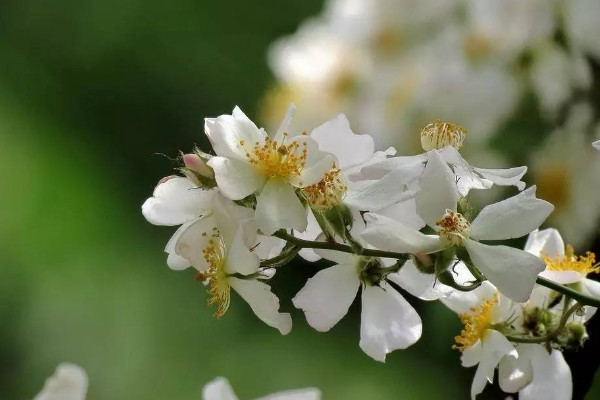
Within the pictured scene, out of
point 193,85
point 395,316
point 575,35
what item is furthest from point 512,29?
point 193,85

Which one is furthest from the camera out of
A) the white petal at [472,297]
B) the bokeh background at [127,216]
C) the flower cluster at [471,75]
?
the bokeh background at [127,216]

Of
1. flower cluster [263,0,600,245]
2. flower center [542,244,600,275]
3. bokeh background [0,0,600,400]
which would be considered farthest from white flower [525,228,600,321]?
bokeh background [0,0,600,400]

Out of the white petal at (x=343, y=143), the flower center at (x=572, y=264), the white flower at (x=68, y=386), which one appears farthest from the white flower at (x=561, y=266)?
the white flower at (x=68, y=386)

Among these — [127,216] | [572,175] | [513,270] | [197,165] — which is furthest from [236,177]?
[127,216]

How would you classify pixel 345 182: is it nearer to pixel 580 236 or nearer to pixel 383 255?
pixel 383 255

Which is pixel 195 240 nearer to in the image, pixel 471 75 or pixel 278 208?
pixel 278 208

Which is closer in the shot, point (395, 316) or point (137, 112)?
point (395, 316)

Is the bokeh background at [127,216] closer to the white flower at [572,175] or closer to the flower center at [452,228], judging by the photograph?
the white flower at [572,175]
